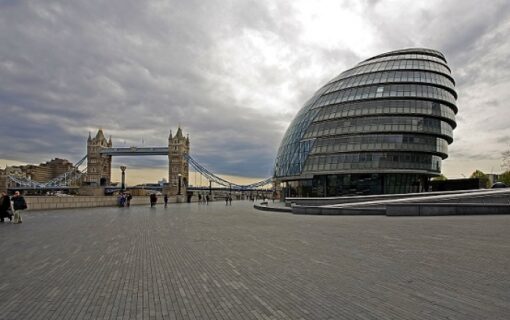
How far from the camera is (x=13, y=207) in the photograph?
66.4 feet

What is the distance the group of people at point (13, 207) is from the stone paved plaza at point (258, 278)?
308 inches

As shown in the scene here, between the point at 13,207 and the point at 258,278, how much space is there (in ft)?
58.6

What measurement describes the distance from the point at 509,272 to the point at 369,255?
3.14 metres

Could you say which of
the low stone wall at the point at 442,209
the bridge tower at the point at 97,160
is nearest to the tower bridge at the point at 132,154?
the bridge tower at the point at 97,160

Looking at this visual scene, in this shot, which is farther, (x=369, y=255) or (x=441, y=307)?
(x=369, y=255)

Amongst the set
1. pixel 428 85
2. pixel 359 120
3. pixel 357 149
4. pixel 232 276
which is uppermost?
pixel 428 85

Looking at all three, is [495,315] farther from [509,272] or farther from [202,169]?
[202,169]

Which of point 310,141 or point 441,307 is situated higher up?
point 310,141

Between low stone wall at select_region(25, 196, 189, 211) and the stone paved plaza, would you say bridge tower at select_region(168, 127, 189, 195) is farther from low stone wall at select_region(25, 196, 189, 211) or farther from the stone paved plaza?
the stone paved plaza

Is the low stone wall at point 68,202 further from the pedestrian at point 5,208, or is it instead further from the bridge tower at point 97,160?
the bridge tower at point 97,160

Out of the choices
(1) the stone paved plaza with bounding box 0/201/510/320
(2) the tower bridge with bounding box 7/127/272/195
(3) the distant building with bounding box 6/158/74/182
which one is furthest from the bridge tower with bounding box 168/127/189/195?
(1) the stone paved plaza with bounding box 0/201/510/320

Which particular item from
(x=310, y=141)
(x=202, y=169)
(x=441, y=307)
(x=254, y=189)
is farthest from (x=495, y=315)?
(x=202, y=169)

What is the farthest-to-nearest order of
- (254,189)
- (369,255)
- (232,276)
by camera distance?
(254,189) → (369,255) → (232,276)

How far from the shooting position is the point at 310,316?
542cm
